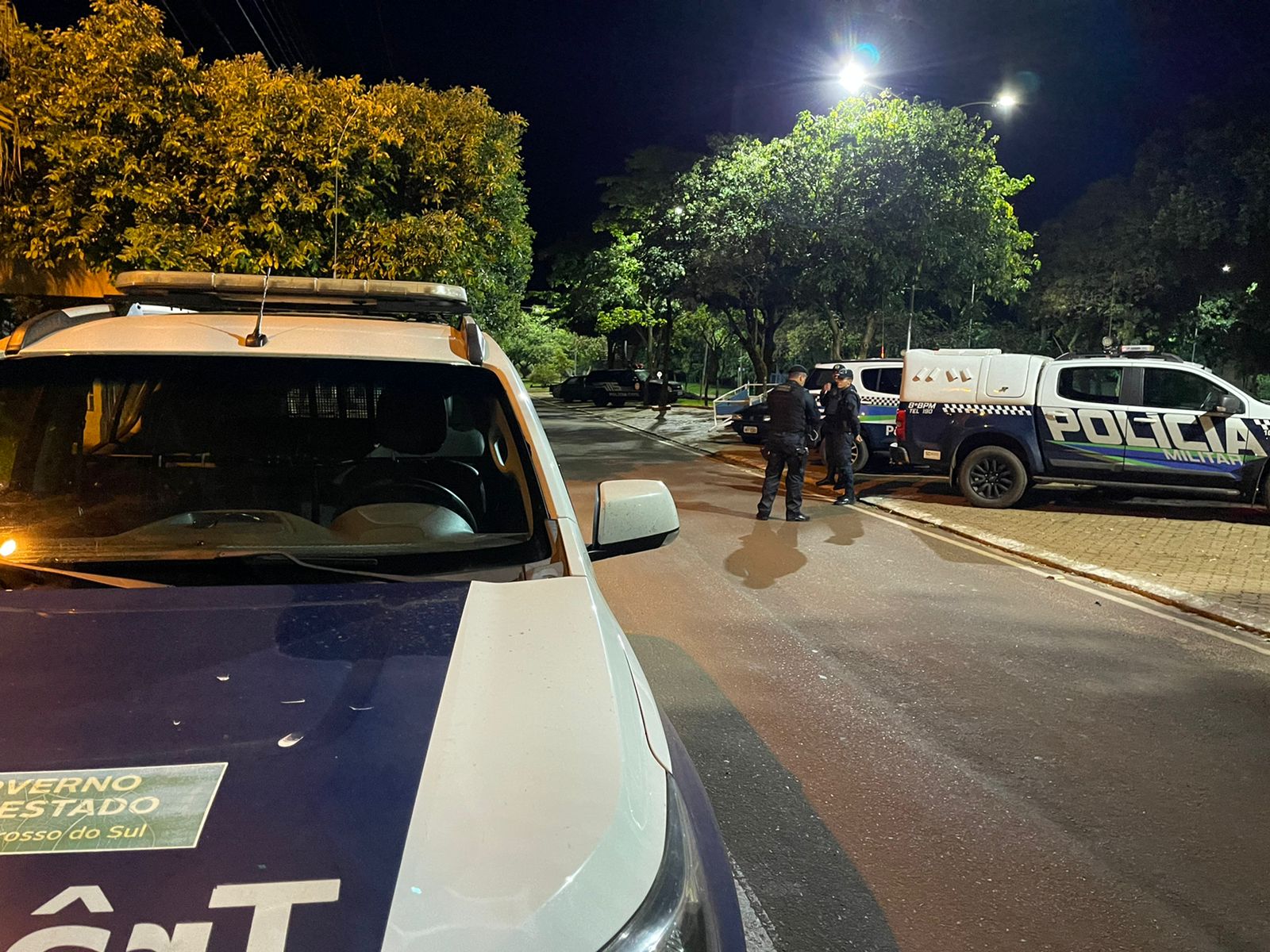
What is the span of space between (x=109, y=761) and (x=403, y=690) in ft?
1.49

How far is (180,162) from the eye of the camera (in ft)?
38.5

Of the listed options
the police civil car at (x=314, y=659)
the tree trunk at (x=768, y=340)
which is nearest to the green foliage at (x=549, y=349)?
the tree trunk at (x=768, y=340)

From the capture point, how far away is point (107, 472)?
9.12 feet

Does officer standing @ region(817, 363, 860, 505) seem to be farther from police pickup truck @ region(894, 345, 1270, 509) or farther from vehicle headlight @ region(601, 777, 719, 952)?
vehicle headlight @ region(601, 777, 719, 952)

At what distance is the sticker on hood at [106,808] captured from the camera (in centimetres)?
122

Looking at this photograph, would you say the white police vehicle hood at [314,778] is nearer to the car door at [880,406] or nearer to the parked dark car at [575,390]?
the car door at [880,406]

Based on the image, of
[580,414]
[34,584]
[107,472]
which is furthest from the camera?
[580,414]

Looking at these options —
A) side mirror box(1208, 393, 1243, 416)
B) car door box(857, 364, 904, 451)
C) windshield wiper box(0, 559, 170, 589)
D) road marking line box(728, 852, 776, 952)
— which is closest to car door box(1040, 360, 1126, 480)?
side mirror box(1208, 393, 1243, 416)

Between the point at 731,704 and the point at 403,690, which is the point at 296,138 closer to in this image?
the point at 731,704

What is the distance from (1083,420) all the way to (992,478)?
1362 millimetres

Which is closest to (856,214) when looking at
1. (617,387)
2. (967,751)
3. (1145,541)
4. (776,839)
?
(1145,541)

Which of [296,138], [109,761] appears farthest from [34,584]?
[296,138]

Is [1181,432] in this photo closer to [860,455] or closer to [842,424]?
[842,424]

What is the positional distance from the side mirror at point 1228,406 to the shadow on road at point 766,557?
17.5 feet
